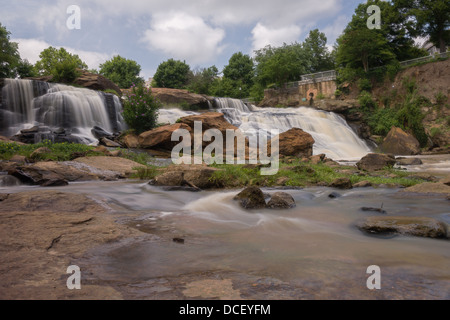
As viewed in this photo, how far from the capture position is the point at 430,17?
30.2 metres

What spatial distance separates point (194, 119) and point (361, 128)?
1825 centimetres

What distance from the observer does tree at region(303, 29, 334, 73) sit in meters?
50.6

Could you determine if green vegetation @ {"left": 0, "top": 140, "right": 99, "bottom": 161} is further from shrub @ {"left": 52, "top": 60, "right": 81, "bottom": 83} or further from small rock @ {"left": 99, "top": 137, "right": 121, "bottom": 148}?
shrub @ {"left": 52, "top": 60, "right": 81, "bottom": 83}

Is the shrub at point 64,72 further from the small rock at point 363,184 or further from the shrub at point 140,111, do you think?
the small rock at point 363,184

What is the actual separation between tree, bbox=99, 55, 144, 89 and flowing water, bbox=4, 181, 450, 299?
50635 mm

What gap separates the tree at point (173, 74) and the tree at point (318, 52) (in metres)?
20.9

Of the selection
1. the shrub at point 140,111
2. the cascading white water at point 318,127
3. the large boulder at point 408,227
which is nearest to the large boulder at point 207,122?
the shrub at point 140,111

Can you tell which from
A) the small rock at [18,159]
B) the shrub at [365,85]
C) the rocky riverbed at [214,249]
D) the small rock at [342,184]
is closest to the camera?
the rocky riverbed at [214,249]

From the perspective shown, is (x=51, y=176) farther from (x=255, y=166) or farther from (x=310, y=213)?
(x=310, y=213)

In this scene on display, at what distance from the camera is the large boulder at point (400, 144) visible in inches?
800

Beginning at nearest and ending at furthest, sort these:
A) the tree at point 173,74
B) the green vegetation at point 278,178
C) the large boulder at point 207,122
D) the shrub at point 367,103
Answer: the green vegetation at point 278,178 < the large boulder at point 207,122 < the shrub at point 367,103 < the tree at point 173,74

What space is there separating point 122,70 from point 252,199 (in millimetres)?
55876

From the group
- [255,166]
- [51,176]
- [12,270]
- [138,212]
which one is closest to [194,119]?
[255,166]

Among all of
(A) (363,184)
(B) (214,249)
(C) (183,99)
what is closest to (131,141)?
(A) (363,184)
